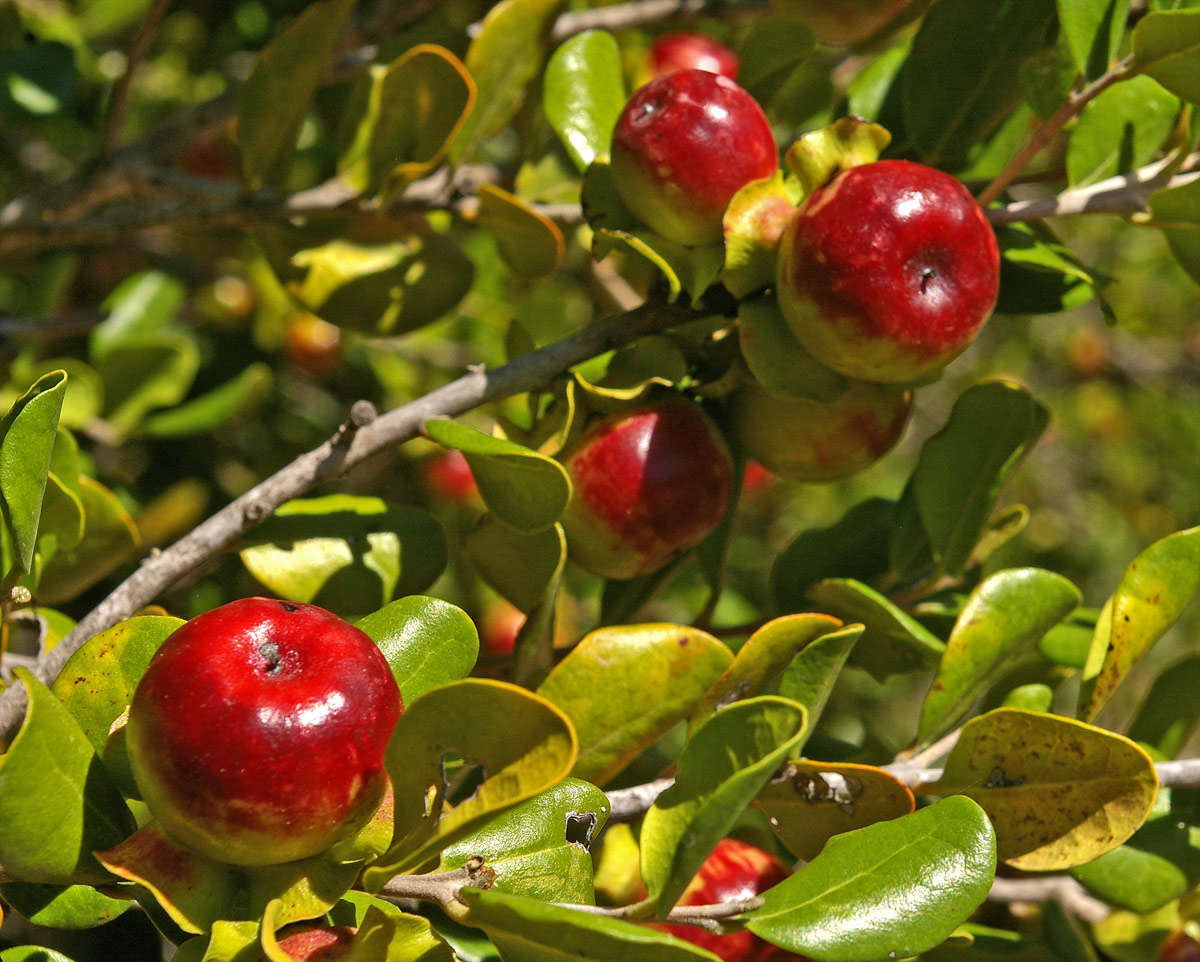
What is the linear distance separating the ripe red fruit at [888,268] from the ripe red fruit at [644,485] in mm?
196

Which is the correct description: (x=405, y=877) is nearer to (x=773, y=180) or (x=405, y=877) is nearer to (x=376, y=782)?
(x=376, y=782)

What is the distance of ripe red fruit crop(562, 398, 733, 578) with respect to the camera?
4.26 ft

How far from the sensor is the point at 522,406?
4.56 ft

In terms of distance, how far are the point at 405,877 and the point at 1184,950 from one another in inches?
42.5

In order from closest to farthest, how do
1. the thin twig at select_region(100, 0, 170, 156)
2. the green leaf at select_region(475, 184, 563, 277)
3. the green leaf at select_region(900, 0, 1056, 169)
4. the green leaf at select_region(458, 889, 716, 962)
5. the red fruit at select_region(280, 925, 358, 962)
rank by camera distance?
the green leaf at select_region(458, 889, 716, 962) < the red fruit at select_region(280, 925, 358, 962) < the green leaf at select_region(900, 0, 1056, 169) < the green leaf at select_region(475, 184, 563, 277) < the thin twig at select_region(100, 0, 170, 156)

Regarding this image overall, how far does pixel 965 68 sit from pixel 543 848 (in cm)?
100

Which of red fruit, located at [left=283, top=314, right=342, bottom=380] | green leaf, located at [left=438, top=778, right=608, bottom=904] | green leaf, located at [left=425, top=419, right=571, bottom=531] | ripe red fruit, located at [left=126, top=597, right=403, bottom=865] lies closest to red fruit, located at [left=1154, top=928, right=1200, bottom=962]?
green leaf, located at [left=438, top=778, right=608, bottom=904]

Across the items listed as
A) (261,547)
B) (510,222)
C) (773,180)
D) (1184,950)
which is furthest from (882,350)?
(1184,950)

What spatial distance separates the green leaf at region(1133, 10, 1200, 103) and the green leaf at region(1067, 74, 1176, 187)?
228 millimetres

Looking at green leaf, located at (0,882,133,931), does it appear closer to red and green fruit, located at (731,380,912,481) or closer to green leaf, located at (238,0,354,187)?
red and green fruit, located at (731,380,912,481)

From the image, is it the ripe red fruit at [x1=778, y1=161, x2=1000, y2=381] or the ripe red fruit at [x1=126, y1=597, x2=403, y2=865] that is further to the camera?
the ripe red fruit at [x1=778, y1=161, x2=1000, y2=381]

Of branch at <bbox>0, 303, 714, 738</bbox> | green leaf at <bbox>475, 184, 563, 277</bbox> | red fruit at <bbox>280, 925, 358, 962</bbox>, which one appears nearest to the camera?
red fruit at <bbox>280, 925, 358, 962</bbox>

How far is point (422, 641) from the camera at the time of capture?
41.4 inches

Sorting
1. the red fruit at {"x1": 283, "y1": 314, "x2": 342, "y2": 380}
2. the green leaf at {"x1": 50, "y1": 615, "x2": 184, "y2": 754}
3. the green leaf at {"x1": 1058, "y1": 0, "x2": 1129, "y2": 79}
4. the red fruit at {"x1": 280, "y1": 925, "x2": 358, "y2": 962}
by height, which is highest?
the green leaf at {"x1": 1058, "y1": 0, "x2": 1129, "y2": 79}
